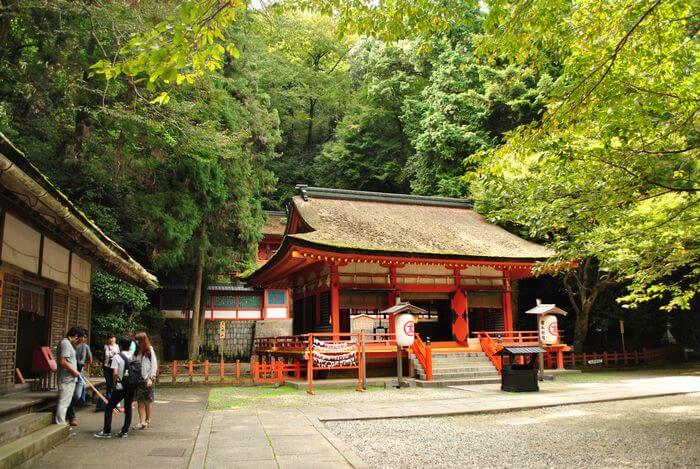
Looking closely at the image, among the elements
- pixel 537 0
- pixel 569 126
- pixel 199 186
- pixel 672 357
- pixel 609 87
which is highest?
pixel 199 186

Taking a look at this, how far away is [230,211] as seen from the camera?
20.9 meters

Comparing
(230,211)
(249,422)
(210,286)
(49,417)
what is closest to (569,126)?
(249,422)

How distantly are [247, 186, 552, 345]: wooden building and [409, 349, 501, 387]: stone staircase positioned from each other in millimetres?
1358

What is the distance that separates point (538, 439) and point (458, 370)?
8.13 meters

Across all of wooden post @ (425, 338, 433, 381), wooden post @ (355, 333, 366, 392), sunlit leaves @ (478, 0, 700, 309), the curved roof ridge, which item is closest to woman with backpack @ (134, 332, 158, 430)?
sunlit leaves @ (478, 0, 700, 309)

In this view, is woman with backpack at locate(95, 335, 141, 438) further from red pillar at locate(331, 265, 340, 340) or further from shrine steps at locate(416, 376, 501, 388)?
red pillar at locate(331, 265, 340, 340)

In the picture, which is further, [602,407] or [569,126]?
[602,407]

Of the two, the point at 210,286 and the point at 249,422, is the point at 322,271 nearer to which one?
the point at 249,422

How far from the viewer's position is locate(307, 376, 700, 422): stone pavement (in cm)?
934

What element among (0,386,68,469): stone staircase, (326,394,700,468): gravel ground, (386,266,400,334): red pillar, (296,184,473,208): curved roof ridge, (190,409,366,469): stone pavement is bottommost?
(326,394,700,468): gravel ground

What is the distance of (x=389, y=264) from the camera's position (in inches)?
654

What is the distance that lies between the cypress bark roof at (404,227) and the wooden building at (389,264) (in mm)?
43

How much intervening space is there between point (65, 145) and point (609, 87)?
1412cm

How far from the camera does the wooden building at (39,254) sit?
5.38 metres
